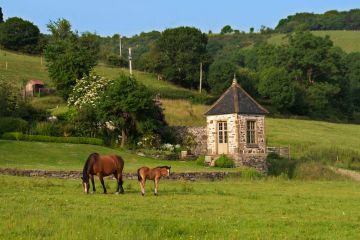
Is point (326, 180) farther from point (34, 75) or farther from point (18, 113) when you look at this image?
point (34, 75)

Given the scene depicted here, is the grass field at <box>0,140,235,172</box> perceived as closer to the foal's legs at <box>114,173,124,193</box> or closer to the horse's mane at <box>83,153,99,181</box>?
the foal's legs at <box>114,173,124,193</box>

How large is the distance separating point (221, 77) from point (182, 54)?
9.78m

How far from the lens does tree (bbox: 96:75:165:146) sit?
48750 mm

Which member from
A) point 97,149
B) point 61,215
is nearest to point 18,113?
point 97,149

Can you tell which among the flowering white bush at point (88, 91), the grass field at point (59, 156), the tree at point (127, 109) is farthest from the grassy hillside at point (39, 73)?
the grass field at point (59, 156)

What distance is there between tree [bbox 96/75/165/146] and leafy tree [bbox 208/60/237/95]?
35.8 metres

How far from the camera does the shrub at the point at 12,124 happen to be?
46109 millimetres

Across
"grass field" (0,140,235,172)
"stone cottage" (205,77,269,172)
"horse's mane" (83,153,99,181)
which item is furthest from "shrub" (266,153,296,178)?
"horse's mane" (83,153,99,181)

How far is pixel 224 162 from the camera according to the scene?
41156 mm

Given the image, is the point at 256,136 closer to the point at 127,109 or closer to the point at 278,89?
the point at 127,109

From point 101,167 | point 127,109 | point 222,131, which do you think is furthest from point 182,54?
point 101,167

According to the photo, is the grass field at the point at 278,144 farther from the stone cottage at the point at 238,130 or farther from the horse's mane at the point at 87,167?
the horse's mane at the point at 87,167

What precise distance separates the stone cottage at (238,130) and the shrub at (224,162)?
1.55ft

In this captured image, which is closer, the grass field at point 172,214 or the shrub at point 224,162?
the grass field at point 172,214
